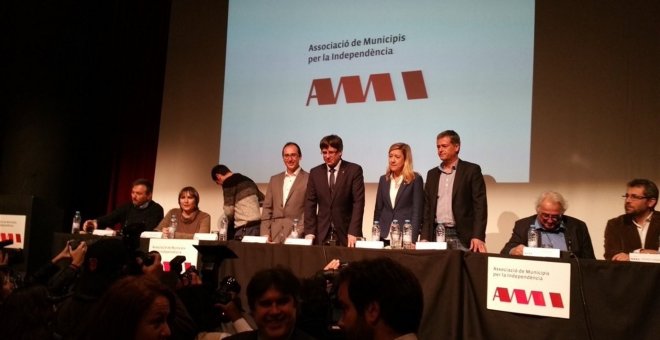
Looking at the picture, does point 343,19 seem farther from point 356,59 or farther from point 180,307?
point 180,307

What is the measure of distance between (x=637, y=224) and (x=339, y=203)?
1.96 m

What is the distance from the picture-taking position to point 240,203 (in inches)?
229

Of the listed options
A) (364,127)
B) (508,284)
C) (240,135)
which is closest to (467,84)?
(364,127)

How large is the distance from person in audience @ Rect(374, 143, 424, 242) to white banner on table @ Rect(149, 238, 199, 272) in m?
1.30

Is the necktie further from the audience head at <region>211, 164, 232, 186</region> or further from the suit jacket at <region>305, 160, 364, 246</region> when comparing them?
the audience head at <region>211, 164, 232, 186</region>

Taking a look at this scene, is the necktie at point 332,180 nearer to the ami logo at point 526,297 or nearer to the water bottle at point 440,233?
the water bottle at point 440,233

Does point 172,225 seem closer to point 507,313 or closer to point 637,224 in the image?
point 507,313

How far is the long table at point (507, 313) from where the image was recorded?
338 centimetres

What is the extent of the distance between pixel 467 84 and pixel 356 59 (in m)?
1.09

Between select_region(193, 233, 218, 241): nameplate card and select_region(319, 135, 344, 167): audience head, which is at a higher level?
select_region(319, 135, 344, 167): audience head

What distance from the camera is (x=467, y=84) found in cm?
612

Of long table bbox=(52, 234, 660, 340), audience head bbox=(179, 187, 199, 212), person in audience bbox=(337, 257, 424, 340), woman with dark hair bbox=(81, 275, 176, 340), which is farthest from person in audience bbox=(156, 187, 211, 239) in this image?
person in audience bbox=(337, 257, 424, 340)

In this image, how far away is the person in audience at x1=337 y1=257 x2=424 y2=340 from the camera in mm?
1733

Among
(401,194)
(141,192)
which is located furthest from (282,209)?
(141,192)
